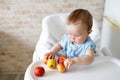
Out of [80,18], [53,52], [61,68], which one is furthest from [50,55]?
[80,18]

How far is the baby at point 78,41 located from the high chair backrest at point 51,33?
12 centimetres

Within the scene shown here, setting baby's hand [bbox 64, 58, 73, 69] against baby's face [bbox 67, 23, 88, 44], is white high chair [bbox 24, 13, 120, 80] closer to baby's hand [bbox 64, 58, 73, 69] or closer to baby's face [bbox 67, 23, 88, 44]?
baby's hand [bbox 64, 58, 73, 69]

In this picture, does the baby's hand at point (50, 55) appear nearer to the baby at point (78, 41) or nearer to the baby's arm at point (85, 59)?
the baby at point (78, 41)

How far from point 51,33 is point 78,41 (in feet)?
1.03

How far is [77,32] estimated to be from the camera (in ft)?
3.59

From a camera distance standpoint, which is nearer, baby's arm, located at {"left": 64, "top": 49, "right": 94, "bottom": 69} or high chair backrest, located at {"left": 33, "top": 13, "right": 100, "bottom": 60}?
baby's arm, located at {"left": 64, "top": 49, "right": 94, "bottom": 69}

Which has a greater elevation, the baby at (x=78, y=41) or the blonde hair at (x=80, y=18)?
the blonde hair at (x=80, y=18)

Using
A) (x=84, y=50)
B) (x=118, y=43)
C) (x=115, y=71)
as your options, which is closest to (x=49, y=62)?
(x=84, y=50)

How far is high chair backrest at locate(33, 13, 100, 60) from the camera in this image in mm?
1341

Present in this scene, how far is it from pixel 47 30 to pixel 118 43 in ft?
1.98

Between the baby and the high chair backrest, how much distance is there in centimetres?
12

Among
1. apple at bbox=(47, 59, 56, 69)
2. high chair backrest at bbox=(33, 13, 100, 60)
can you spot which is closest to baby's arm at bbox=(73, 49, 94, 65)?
apple at bbox=(47, 59, 56, 69)

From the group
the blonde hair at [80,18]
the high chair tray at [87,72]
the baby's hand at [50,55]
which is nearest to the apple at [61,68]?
the high chair tray at [87,72]

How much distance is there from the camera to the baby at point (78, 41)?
1082 millimetres
